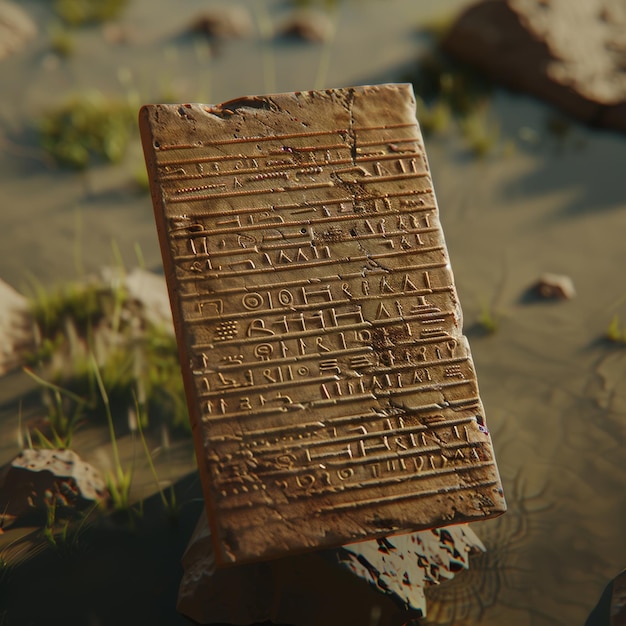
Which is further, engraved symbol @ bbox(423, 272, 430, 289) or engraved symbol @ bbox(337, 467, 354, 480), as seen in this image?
engraved symbol @ bbox(423, 272, 430, 289)

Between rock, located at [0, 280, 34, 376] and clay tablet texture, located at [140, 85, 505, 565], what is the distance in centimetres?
125

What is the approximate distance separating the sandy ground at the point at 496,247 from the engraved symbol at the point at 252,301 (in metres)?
0.86

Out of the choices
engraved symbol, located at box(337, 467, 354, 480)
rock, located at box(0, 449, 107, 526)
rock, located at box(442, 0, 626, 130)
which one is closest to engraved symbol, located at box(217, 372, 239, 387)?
engraved symbol, located at box(337, 467, 354, 480)

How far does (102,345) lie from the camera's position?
3.21m

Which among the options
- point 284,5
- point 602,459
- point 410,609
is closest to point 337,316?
point 410,609

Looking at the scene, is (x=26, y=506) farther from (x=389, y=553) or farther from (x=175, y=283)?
(x=389, y=553)

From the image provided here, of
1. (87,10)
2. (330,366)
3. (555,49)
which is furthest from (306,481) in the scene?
(87,10)

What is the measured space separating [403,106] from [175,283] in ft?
3.04

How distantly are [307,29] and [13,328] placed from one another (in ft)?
9.60

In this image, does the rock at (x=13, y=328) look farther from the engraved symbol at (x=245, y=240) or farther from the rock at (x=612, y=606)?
the rock at (x=612, y=606)

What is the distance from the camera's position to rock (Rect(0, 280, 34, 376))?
3.19 m

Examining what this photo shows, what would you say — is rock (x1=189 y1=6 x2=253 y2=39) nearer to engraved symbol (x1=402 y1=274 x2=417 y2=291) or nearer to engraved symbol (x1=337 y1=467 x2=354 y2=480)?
engraved symbol (x1=402 y1=274 x2=417 y2=291)

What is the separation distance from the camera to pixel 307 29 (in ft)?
16.9

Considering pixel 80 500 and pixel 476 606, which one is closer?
pixel 476 606
